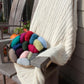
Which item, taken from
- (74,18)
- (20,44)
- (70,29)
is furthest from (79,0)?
(20,44)

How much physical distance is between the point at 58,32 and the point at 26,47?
1.20ft

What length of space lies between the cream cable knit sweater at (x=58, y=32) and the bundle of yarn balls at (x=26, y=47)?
10 centimetres

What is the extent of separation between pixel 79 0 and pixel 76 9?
113mm

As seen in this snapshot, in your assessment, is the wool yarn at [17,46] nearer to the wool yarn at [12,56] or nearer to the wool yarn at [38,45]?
the wool yarn at [12,56]

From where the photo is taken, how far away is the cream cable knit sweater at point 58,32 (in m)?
1.07

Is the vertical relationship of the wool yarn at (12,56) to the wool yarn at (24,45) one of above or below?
below

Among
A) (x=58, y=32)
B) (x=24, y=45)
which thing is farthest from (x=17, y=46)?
(x=58, y=32)

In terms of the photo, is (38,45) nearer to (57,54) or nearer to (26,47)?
(26,47)

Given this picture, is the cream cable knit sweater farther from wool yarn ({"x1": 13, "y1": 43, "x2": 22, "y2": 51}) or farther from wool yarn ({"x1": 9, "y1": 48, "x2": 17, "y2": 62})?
wool yarn ({"x1": 13, "y1": 43, "x2": 22, "y2": 51})

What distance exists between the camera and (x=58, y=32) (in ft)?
3.98

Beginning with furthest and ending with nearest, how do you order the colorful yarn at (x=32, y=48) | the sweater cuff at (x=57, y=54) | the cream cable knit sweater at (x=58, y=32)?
the colorful yarn at (x=32, y=48)
the cream cable knit sweater at (x=58, y=32)
the sweater cuff at (x=57, y=54)

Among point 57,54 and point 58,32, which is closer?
point 57,54

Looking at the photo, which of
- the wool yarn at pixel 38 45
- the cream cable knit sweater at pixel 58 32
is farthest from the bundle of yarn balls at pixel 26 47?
the cream cable knit sweater at pixel 58 32

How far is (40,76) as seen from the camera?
0.92m
